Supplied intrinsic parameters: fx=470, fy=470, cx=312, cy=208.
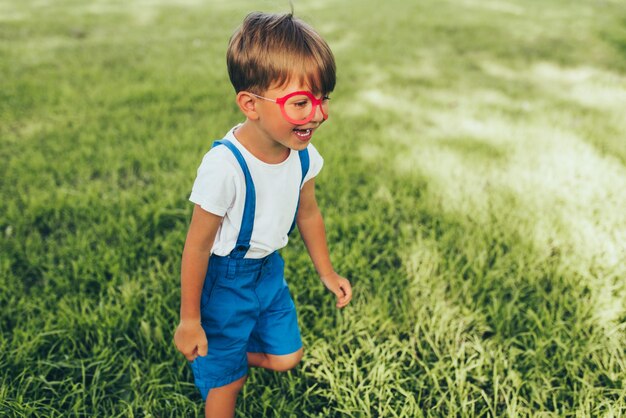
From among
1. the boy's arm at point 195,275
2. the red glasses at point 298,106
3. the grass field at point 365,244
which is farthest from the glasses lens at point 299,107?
the grass field at point 365,244

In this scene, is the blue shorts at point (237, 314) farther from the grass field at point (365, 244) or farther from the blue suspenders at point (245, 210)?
the grass field at point (365, 244)

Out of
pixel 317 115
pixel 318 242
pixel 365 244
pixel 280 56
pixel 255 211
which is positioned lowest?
pixel 365 244

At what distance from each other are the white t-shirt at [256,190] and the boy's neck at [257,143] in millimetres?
19

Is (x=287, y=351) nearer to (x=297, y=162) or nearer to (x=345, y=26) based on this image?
(x=297, y=162)

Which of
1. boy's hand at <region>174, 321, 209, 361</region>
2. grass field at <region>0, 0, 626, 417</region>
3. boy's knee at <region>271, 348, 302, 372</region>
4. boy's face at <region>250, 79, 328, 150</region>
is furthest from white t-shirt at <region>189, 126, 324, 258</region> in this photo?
grass field at <region>0, 0, 626, 417</region>

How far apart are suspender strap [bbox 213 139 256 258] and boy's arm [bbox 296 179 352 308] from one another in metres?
0.30

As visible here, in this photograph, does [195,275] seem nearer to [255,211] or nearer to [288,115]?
[255,211]

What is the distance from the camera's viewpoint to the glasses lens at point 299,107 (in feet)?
4.23

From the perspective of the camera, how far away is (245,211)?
55.1 inches

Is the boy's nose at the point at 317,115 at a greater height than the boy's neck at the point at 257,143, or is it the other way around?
the boy's nose at the point at 317,115

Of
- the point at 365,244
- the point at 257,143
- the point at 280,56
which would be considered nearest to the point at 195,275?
the point at 257,143

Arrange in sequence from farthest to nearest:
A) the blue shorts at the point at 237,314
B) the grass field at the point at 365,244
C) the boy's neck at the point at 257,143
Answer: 1. the grass field at the point at 365,244
2. the blue shorts at the point at 237,314
3. the boy's neck at the point at 257,143

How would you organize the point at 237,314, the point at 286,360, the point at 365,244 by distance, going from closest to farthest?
the point at 237,314 < the point at 286,360 < the point at 365,244

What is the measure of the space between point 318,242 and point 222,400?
0.64m
